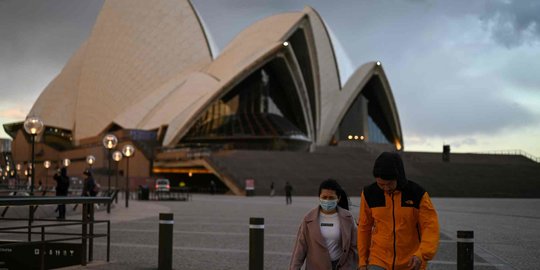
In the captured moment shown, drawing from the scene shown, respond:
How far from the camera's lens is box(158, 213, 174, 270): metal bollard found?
6656mm

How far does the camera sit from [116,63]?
53.0m

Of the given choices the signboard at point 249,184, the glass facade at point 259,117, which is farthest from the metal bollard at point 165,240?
the glass facade at point 259,117

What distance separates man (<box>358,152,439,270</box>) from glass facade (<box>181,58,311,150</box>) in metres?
42.1

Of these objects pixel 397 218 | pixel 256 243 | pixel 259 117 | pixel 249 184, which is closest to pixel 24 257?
pixel 256 243

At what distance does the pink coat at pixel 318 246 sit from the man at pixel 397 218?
503 millimetres

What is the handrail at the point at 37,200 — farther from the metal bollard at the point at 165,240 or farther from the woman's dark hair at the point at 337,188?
the woman's dark hair at the point at 337,188

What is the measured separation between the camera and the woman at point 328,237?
13.1 feet

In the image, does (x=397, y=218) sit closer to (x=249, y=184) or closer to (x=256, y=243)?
(x=256, y=243)

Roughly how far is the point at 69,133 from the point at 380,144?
1207 inches

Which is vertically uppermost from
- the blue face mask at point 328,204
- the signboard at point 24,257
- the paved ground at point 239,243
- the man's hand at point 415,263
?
the blue face mask at point 328,204

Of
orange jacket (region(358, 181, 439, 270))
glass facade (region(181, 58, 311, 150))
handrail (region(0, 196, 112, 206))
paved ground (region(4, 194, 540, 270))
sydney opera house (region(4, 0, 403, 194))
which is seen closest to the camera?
orange jacket (region(358, 181, 439, 270))

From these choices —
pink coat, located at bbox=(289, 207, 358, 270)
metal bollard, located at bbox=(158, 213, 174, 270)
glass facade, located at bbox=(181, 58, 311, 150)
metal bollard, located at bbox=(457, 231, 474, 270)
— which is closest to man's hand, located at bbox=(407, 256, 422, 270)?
pink coat, located at bbox=(289, 207, 358, 270)

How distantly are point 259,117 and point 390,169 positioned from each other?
48760 mm

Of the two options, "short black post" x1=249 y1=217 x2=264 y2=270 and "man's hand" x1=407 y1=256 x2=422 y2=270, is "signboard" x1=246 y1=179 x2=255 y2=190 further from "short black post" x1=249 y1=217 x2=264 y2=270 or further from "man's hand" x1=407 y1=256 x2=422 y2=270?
"man's hand" x1=407 y1=256 x2=422 y2=270
